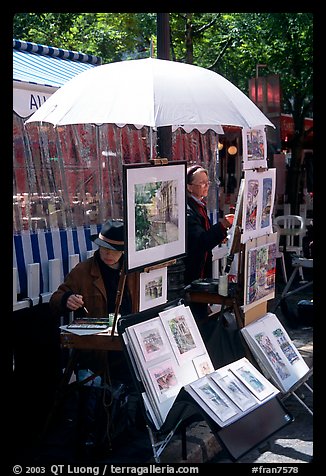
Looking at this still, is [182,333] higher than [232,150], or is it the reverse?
[232,150]

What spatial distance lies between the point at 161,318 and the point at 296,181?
11.4m

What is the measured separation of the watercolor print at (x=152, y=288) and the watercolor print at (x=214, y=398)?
642 mm

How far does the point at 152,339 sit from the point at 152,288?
43 centimetres

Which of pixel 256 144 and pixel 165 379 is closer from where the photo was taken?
pixel 165 379

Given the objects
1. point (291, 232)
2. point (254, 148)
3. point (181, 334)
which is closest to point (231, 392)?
point (181, 334)

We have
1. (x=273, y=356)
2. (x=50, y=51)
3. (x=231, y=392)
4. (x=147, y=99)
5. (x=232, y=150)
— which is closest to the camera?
(x=231, y=392)

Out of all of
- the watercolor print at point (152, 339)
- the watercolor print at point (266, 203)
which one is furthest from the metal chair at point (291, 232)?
the watercolor print at point (152, 339)

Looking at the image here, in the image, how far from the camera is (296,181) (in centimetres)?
1546

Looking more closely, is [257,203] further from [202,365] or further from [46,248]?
[46,248]

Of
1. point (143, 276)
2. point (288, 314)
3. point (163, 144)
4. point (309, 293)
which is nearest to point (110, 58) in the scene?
point (309, 293)

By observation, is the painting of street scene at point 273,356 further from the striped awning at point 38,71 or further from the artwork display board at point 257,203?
the striped awning at point 38,71

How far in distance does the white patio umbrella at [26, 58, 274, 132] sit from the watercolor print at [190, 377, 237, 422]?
5.51ft

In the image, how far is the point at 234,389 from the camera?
14.5 ft

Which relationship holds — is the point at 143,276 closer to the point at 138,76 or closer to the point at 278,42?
the point at 138,76
